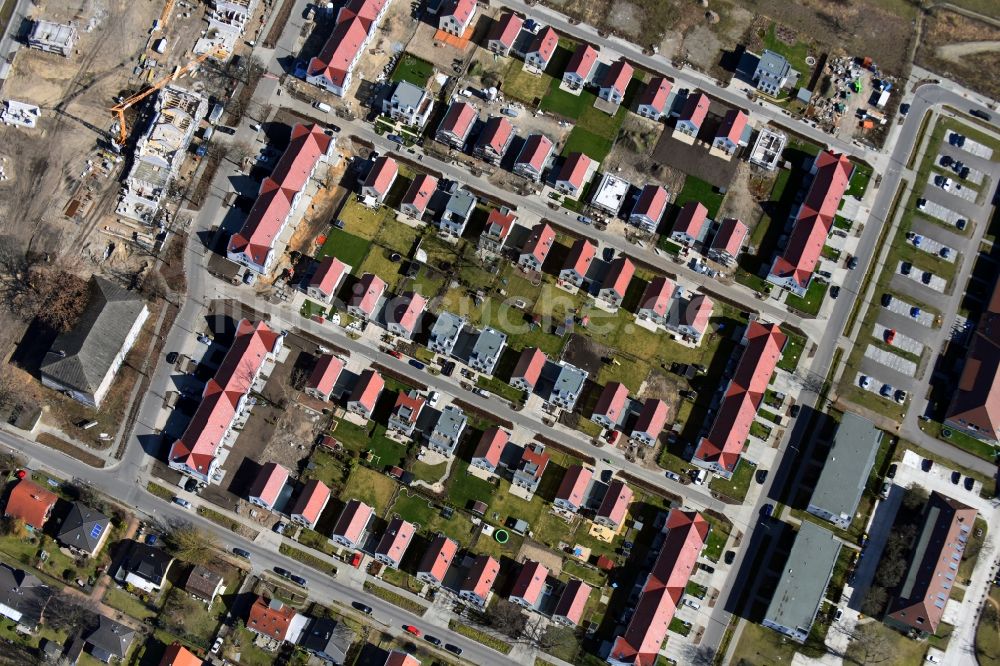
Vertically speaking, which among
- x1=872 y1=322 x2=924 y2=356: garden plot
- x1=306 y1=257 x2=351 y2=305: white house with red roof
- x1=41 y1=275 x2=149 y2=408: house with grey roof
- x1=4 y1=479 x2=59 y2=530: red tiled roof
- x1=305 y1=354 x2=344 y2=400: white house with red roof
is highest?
x1=872 y1=322 x2=924 y2=356: garden plot

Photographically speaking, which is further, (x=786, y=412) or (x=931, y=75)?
(x=931, y=75)

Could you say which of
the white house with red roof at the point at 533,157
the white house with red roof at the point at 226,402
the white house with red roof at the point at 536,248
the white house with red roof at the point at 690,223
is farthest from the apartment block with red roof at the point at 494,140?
the white house with red roof at the point at 226,402

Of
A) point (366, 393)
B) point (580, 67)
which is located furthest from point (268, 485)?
point (580, 67)

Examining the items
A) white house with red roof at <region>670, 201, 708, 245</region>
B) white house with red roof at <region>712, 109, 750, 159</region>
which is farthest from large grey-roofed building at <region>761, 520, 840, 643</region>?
white house with red roof at <region>712, 109, 750, 159</region>

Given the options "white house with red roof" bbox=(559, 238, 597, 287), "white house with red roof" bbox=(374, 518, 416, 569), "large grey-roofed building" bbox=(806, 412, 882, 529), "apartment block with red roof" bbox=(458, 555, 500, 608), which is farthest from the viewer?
"white house with red roof" bbox=(559, 238, 597, 287)

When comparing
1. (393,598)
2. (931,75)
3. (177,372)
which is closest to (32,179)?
Answer: (177,372)

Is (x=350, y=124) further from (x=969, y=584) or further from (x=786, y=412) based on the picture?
(x=969, y=584)

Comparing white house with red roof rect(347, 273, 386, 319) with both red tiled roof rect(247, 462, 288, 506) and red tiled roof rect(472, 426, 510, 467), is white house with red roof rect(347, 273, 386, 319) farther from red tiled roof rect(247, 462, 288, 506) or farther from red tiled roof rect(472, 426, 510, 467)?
red tiled roof rect(472, 426, 510, 467)
